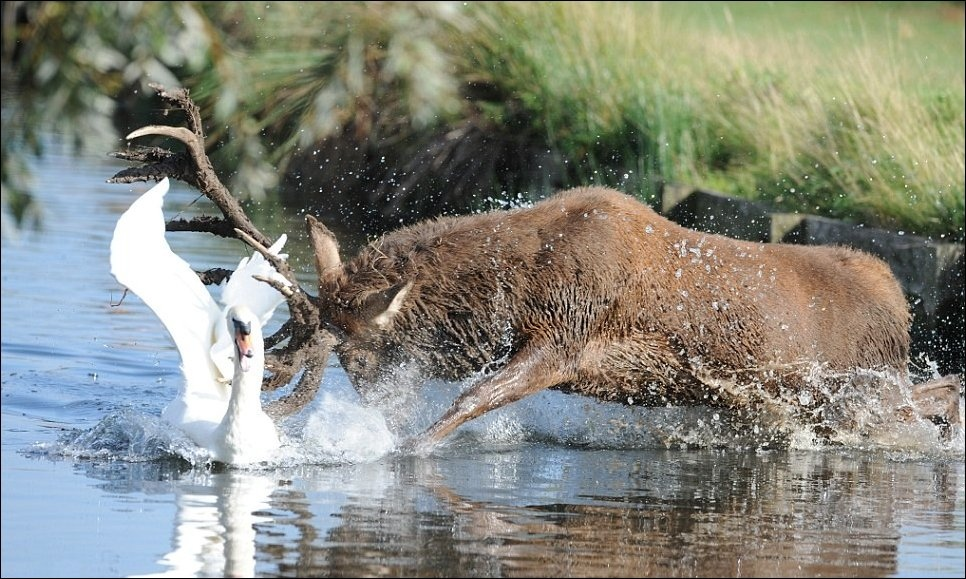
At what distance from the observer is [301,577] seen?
4754mm

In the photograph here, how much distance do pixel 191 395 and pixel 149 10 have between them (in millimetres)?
3095

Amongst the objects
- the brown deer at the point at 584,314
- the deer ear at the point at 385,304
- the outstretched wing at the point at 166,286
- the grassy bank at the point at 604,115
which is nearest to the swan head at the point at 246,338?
the brown deer at the point at 584,314

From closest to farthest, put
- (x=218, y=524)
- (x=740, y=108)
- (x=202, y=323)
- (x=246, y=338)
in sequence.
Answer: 1. (x=218, y=524)
2. (x=246, y=338)
3. (x=202, y=323)
4. (x=740, y=108)

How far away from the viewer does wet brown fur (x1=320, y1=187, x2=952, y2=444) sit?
7016mm

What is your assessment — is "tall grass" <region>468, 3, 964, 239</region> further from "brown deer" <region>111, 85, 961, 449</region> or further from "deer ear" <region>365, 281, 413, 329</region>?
"deer ear" <region>365, 281, 413, 329</region>

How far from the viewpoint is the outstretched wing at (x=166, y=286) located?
6.55m

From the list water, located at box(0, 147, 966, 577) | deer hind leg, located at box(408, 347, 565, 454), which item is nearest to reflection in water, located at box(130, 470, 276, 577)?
water, located at box(0, 147, 966, 577)

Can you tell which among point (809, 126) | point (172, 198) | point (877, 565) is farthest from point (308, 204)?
point (877, 565)

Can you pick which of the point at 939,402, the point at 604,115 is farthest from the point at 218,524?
the point at 604,115

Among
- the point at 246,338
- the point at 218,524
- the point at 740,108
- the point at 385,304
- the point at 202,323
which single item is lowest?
the point at 218,524

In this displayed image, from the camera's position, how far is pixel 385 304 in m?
6.79

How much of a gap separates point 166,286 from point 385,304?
1.00 m

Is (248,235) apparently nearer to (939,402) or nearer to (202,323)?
(202,323)

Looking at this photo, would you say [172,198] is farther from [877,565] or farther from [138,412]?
[877,565]
